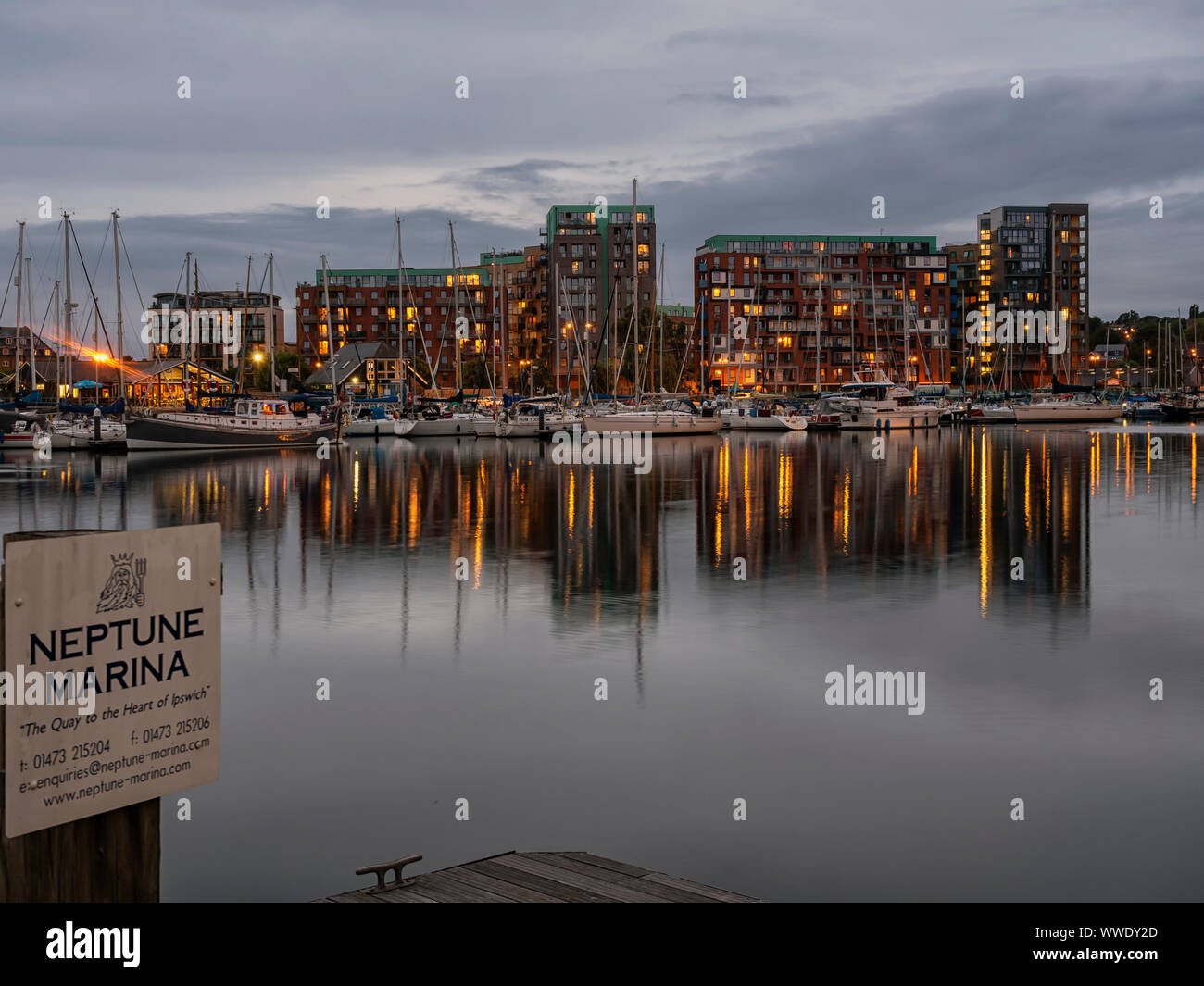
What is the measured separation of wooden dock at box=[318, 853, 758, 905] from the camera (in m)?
7.21

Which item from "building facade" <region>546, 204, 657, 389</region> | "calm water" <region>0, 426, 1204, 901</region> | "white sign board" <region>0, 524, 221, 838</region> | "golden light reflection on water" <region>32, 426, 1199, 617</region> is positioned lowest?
"calm water" <region>0, 426, 1204, 901</region>

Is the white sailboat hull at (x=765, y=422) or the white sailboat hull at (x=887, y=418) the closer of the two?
the white sailboat hull at (x=765, y=422)

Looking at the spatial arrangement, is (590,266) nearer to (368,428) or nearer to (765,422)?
(765,422)

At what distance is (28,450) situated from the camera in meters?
76.2

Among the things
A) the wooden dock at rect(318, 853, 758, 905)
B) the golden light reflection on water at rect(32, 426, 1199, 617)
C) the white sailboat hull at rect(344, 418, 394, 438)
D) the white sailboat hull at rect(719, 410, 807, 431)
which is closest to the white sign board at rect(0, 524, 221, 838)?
the wooden dock at rect(318, 853, 758, 905)

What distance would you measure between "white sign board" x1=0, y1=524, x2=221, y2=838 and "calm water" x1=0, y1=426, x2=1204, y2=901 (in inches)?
152

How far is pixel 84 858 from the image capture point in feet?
16.1

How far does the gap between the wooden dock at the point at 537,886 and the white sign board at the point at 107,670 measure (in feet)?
7.94

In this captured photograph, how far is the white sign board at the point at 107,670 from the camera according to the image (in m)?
4.65

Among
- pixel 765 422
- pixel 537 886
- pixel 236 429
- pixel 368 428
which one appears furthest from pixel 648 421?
pixel 537 886

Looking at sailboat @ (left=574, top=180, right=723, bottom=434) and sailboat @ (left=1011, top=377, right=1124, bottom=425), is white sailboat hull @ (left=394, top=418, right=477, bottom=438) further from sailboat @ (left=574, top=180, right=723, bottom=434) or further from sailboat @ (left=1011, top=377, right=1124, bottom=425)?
sailboat @ (left=1011, top=377, right=1124, bottom=425)

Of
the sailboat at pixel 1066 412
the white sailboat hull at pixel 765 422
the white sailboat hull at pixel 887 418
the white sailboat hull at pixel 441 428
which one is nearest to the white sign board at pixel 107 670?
the white sailboat hull at pixel 441 428

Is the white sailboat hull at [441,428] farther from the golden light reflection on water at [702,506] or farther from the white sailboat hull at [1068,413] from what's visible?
the white sailboat hull at [1068,413]
